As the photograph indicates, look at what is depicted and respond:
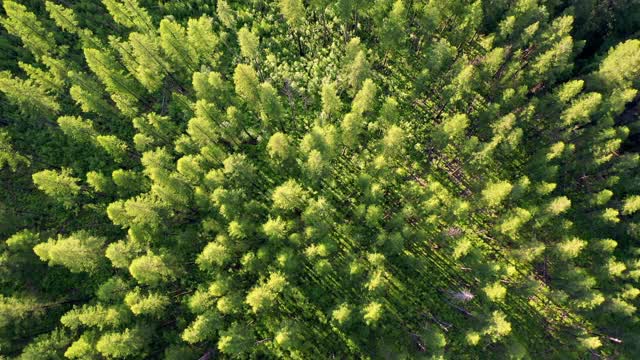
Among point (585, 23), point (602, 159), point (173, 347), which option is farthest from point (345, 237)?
point (585, 23)

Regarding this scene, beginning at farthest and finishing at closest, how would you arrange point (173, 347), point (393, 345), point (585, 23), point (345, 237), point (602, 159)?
point (585, 23), point (345, 237), point (602, 159), point (393, 345), point (173, 347)

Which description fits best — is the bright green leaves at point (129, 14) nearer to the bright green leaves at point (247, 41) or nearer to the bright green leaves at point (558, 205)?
the bright green leaves at point (247, 41)

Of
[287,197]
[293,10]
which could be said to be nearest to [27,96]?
[287,197]

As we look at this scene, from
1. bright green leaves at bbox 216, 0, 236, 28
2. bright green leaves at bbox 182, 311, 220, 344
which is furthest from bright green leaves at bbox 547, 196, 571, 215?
bright green leaves at bbox 216, 0, 236, 28

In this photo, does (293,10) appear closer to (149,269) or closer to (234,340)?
(149,269)

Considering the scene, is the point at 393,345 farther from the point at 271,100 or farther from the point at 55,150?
the point at 55,150

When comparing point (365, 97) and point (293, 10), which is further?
point (293, 10)
